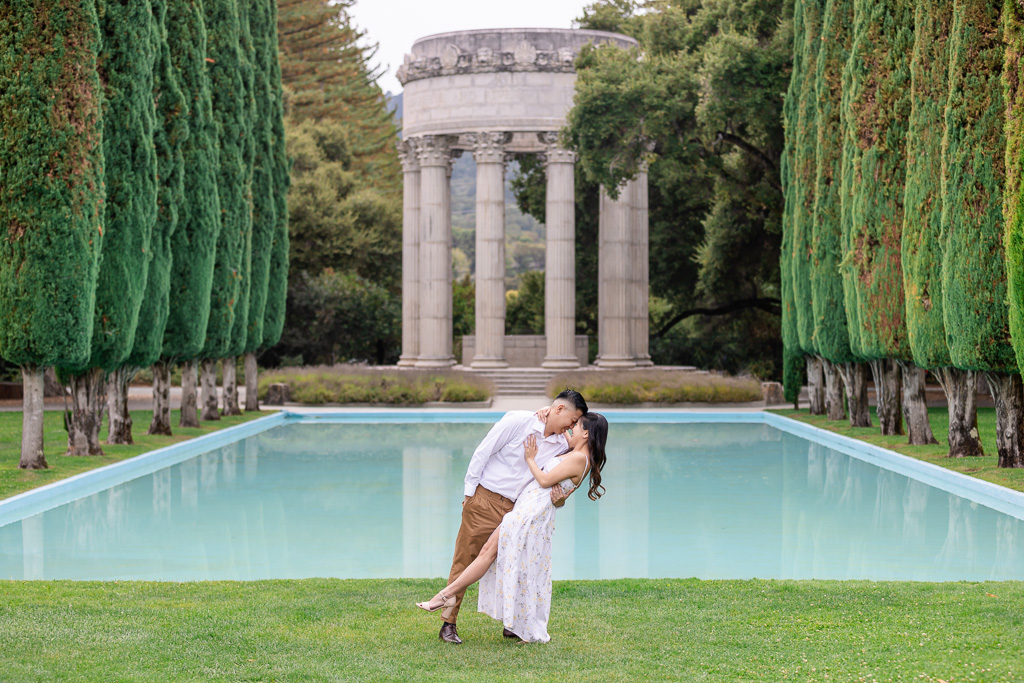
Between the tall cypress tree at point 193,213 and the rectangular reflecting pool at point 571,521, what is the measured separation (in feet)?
8.88

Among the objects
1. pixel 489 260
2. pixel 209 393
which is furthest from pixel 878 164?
pixel 489 260

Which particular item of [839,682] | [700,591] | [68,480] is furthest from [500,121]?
[839,682]

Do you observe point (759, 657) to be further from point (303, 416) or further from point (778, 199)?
point (778, 199)

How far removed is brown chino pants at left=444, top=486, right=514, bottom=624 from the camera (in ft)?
26.6

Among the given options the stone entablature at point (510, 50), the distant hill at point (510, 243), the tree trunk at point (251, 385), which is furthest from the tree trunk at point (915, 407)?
the distant hill at point (510, 243)

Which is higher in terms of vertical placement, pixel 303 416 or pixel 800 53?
pixel 800 53

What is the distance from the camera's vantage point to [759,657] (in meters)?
7.66

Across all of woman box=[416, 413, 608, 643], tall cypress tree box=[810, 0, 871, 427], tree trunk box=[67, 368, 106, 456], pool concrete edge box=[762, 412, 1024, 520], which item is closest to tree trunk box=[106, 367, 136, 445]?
tree trunk box=[67, 368, 106, 456]

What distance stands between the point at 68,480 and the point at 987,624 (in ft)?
44.6

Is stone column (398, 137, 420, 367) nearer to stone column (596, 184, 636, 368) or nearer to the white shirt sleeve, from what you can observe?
stone column (596, 184, 636, 368)

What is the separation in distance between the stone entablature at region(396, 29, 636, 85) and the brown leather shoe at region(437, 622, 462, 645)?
113 feet

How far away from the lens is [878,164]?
71.0 feet

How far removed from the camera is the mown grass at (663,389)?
3556 cm

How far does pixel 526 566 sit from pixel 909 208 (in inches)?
562
